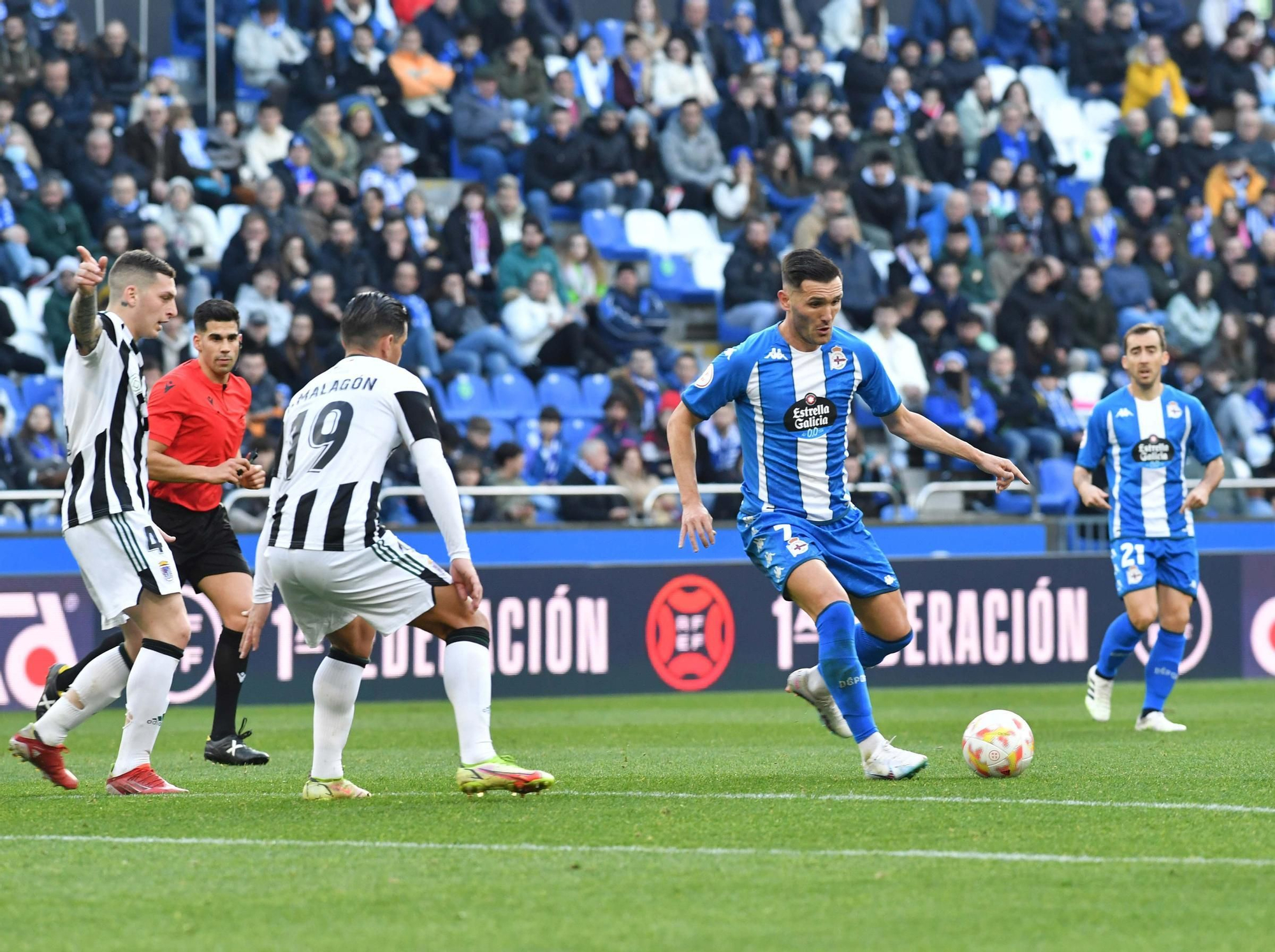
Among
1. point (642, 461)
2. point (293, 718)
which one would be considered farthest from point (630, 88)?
point (293, 718)

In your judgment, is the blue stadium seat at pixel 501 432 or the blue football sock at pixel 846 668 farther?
the blue stadium seat at pixel 501 432

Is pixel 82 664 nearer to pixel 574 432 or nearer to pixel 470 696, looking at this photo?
pixel 470 696

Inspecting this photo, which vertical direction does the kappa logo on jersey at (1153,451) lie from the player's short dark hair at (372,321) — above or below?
below

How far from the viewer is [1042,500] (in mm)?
18328

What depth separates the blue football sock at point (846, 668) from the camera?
312 inches

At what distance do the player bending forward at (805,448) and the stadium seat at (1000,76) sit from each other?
1689 centimetres

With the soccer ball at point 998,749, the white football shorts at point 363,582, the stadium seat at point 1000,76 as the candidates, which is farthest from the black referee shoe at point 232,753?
the stadium seat at point 1000,76

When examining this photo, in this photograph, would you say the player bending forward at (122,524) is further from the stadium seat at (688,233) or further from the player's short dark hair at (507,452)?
the stadium seat at (688,233)

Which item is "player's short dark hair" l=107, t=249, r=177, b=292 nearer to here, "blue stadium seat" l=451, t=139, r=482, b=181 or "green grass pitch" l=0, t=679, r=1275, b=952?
"green grass pitch" l=0, t=679, r=1275, b=952

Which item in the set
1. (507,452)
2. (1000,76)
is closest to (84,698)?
(507,452)

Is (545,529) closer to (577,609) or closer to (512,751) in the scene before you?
(577,609)

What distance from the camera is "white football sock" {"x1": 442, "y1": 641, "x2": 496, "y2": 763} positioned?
23.3ft

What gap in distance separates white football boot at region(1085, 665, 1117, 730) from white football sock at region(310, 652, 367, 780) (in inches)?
233

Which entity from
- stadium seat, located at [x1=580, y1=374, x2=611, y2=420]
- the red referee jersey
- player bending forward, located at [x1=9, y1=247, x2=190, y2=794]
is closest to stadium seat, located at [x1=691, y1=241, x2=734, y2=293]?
stadium seat, located at [x1=580, y1=374, x2=611, y2=420]
